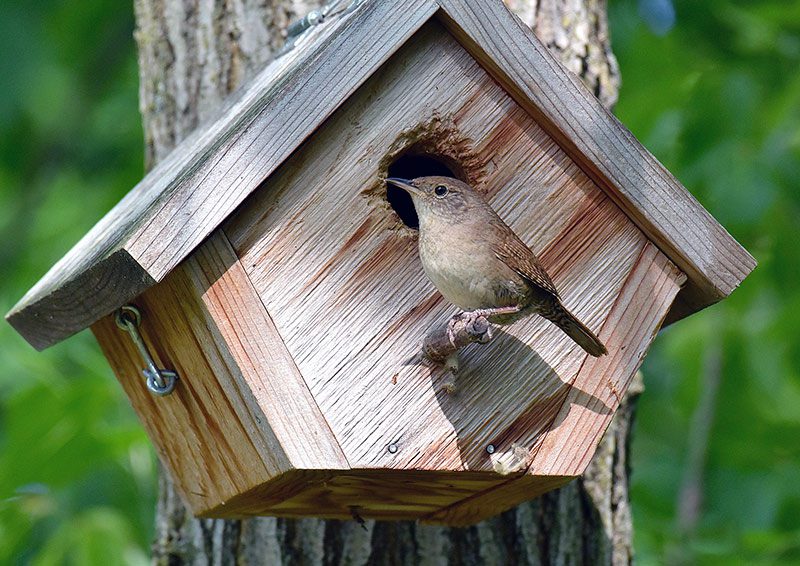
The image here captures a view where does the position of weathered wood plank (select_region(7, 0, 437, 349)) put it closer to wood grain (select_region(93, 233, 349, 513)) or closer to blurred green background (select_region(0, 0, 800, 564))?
wood grain (select_region(93, 233, 349, 513))

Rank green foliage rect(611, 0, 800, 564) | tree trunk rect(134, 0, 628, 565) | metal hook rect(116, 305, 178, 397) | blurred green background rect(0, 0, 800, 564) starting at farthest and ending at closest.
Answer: green foliage rect(611, 0, 800, 564)
blurred green background rect(0, 0, 800, 564)
tree trunk rect(134, 0, 628, 565)
metal hook rect(116, 305, 178, 397)

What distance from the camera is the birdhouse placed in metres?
2.40

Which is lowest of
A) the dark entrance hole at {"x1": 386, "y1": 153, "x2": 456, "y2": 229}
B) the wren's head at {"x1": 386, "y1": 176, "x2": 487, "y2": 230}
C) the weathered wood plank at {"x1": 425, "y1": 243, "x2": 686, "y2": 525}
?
the weathered wood plank at {"x1": 425, "y1": 243, "x2": 686, "y2": 525}

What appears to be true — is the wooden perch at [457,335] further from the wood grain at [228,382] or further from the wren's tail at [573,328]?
the wood grain at [228,382]

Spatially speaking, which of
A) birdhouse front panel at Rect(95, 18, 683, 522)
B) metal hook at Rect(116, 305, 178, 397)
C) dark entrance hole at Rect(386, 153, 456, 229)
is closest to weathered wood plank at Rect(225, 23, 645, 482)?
birdhouse front panel at Rect(95, 18, 683, 522)

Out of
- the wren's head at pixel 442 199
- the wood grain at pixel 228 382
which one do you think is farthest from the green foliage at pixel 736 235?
the wood grain at pixel 228 382

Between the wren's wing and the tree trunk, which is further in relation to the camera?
the tree trunk

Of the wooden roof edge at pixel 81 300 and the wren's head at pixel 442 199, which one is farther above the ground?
the wooden roof edge at pixel 81 300

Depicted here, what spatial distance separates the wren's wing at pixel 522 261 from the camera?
2.47 meters

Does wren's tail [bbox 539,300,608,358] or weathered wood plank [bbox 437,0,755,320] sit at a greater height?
weathered wood plank [bbox 437,0,755,320]

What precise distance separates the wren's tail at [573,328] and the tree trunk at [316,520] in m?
1.09

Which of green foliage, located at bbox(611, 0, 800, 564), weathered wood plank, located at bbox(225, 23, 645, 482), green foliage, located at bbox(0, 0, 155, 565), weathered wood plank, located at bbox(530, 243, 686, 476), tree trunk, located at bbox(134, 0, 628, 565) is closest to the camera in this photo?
weathered wood plank, located at bbox(225, 23, 645, 482)

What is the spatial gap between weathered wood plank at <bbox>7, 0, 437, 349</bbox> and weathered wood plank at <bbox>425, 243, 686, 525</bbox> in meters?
0.85

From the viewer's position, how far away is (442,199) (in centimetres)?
264
